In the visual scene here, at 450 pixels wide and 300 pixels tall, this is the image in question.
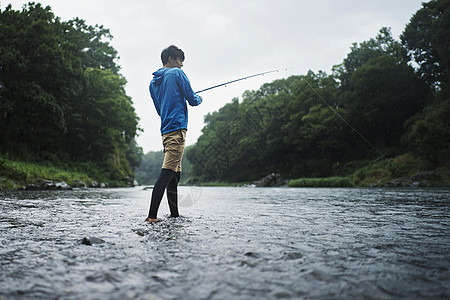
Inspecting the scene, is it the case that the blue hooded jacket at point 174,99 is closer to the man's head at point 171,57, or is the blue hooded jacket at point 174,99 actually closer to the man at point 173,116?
the man at point 173,116

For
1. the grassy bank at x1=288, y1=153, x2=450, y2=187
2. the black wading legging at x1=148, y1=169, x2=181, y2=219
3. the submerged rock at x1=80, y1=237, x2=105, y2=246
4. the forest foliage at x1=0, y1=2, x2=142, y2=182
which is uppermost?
the forest foliage at x1=0, y1=2, x2=142, y2=182

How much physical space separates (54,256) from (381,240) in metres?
2.22

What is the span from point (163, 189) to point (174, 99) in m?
1.14

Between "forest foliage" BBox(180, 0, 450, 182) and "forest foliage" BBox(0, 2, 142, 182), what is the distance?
16335 millimetres

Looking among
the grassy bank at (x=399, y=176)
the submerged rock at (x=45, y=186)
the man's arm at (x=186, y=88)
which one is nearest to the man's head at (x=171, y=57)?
the man's arm at (x=186, y=88)

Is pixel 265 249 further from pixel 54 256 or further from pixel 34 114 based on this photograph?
pixel 34 114

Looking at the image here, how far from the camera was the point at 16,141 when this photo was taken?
2048 centimetres

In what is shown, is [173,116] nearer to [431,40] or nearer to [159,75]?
[159,75]

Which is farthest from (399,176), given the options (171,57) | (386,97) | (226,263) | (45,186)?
(226,263)

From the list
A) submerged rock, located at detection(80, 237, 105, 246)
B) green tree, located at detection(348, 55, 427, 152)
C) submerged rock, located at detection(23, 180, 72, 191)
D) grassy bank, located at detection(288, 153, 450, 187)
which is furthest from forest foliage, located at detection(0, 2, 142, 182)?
green tree, located at detection(348, 55, 427, 152)

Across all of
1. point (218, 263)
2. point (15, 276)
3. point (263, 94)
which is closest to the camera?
point (15, 276)

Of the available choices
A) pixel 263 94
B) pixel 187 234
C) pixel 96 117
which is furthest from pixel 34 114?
pixel 263 94

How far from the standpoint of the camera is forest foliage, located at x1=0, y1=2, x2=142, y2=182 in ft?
60.4

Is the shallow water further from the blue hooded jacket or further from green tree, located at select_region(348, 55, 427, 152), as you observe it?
green tree, located at select_region(348, 55, 427, 152)
